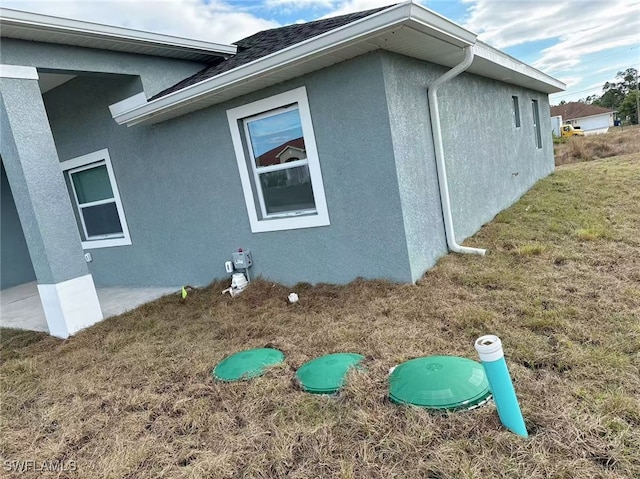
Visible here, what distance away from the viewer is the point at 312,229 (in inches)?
205

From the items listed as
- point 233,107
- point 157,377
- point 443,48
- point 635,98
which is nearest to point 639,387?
point 157,377

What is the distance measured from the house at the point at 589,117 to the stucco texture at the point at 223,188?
54021 millimetres

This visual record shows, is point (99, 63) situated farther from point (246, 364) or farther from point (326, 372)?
point (326, 372)

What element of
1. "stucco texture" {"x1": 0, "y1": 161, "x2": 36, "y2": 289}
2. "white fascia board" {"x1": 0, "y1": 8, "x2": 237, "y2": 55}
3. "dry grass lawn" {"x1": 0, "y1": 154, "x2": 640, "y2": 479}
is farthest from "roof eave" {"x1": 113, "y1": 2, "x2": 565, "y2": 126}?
"stucco texture" {"x1": 0, "y1": 161, "x2": 36, "y2": 289}

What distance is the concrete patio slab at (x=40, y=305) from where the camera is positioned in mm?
6031

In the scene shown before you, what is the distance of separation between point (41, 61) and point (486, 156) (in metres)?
6.97

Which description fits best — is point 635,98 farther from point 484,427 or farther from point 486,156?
point 484,427

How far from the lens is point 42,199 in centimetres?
472

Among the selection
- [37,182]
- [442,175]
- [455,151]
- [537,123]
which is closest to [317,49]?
[442,175]

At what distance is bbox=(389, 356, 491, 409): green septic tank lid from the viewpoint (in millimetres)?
2352

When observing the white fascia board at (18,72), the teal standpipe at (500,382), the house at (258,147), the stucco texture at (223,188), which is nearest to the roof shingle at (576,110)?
the house at (258,147)

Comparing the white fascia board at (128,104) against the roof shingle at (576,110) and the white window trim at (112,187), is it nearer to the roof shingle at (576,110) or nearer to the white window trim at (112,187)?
the white window trim at (112,187)

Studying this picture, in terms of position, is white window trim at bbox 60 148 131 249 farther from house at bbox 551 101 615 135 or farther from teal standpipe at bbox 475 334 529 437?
house at bbox 551 101 615 135

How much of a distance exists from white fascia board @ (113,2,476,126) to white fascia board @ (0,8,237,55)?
3.37 ft
